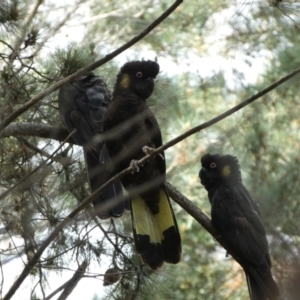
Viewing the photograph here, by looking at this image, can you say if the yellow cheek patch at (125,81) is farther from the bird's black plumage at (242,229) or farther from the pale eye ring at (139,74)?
the bird's black plumage at (242,229)

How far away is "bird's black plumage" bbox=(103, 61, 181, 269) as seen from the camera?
3889mm

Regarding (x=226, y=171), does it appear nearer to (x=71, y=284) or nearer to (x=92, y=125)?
(x=92, y=125)

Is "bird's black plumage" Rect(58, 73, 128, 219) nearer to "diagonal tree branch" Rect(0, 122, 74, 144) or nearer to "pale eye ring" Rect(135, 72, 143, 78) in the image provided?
"diagonal tree branch" Rect(0, 122, 74, 144)

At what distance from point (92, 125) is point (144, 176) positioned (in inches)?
26.3

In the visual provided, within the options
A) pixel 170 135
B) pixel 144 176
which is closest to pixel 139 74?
pixel 144 176

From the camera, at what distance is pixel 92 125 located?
448 centimetres

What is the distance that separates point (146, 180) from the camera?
13.1 feet

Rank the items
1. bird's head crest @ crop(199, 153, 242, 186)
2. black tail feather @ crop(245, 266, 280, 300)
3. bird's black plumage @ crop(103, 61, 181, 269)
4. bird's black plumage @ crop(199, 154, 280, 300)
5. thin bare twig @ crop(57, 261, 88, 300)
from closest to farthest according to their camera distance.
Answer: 1. thin bare twig @ crop(57, 261, 88, 300)
2. bird's black plumage @ crop(103, 61, 181, 269)
3. black tail feather @ crop(245, 266, 280, 300)
4. bird's black plumage @ crop(199, 154, 280, 300)
5. bird's head crest @ crop(199, 153, 242, 186)

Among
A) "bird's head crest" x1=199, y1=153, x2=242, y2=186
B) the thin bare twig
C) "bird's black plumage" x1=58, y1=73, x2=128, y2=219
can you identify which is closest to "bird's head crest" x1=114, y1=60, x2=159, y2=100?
"bird's black plumage" x1=58, y1=73, x2=128, y2=219

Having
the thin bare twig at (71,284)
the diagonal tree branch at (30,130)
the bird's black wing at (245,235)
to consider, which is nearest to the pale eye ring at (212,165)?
the bird's black wing at (245,235)

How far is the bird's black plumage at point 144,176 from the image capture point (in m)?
A: 3.89

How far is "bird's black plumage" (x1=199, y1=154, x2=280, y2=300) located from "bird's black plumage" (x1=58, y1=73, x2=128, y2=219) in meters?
0.76

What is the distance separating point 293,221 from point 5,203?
222 cm

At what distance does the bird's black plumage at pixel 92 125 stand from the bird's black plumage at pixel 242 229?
762 millimetres
